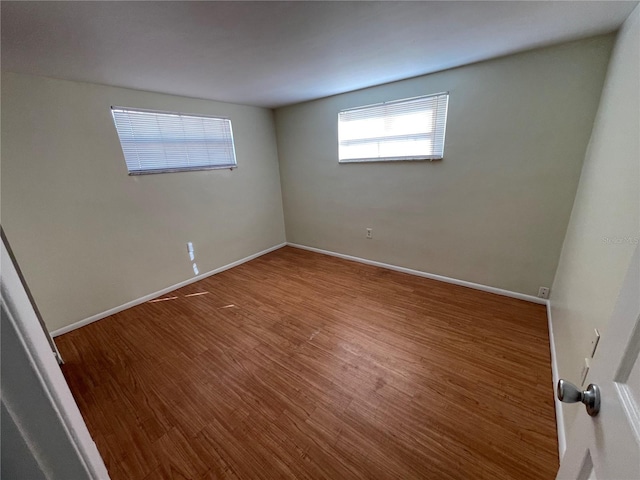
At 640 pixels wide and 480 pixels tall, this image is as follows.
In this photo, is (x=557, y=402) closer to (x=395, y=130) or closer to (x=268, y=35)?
(x=395, y=130)

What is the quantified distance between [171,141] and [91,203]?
1020 mm

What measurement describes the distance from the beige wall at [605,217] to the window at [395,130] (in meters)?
1.16

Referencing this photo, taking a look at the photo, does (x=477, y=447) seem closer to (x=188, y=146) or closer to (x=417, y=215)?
(x=417, y=215)

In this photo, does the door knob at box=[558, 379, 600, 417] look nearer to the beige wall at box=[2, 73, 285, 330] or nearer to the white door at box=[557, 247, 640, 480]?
the white door at box=[557, 247, 640, 480]

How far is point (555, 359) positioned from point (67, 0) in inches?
134

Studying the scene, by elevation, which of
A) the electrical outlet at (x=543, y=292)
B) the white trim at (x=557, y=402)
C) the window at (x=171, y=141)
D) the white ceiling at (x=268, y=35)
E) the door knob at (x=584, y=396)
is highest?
the white ceiling at (x=268, y=35)

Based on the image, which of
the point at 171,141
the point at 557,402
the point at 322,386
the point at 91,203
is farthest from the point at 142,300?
the point at 557,402

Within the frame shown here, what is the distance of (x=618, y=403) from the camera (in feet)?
1.61

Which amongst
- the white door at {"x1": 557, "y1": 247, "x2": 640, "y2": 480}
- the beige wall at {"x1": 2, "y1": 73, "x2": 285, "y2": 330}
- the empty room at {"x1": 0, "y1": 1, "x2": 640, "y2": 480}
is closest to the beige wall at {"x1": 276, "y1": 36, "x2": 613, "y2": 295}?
the empty room at {"x1": 0, "y1": 1, "x2": 640, "y2": 480}

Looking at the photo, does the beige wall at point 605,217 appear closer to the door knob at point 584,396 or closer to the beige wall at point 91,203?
the door knob at point 584,396

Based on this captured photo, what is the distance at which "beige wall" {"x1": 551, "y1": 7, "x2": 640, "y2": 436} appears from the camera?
1035 millimetres

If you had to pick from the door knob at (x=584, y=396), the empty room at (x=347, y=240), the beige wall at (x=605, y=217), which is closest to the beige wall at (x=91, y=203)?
the empty room at (x=347, y=240)

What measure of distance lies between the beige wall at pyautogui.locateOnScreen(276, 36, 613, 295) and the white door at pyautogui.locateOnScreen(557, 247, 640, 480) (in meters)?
2.13

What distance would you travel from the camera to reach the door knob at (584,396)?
57 centimetres
